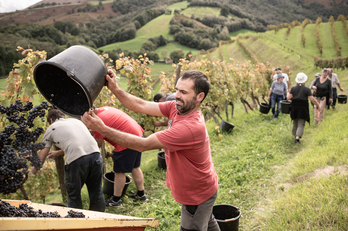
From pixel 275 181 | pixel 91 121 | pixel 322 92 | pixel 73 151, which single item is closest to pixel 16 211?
pixel 91 121

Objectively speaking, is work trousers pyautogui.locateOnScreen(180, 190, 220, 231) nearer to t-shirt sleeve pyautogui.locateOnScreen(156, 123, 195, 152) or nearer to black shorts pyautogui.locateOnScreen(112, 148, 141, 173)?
t-shirt sleeve pyautogui.locateOnScreen(156, 123, 195, 152)

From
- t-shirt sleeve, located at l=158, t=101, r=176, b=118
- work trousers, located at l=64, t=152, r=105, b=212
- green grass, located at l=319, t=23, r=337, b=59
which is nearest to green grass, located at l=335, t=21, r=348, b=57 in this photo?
green grass, located at l=319, t=23, r=337, b=59

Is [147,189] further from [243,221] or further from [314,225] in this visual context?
[314,225]

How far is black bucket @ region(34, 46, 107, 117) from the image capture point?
1797 millimetres

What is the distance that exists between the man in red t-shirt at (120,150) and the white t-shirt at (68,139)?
57 cm

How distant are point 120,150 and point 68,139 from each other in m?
0.97

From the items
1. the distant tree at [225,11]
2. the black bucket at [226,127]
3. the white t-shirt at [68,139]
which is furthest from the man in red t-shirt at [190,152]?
the distant tree at [225,11]

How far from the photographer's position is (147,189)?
512cm

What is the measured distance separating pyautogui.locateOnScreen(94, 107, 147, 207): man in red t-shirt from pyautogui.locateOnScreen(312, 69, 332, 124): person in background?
22.0 feet

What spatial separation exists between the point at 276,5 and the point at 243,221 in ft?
506

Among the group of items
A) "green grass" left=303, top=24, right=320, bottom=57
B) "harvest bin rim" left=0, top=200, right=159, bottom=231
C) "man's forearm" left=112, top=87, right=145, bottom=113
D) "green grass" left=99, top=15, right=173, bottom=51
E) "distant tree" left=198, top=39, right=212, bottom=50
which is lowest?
"distant tree" left=198, top=39, right=212, bottom=50

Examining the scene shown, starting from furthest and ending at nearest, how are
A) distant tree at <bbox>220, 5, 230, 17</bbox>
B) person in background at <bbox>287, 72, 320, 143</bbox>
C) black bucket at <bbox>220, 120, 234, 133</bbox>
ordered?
distant tree at <bbox>220, 5, 230, 17</bbox>, black bucket at <bbox>220, 120, 234, 133</bbox>, person in background at <bbox>287, 72, 320, 143</bbox>

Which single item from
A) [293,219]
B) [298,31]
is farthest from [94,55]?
[298,31]

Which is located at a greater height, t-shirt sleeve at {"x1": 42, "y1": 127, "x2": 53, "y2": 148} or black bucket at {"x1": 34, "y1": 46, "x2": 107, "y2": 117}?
black bucket at {"x1": 34, "y1": 46, "x2": 107, "y2": 117}
